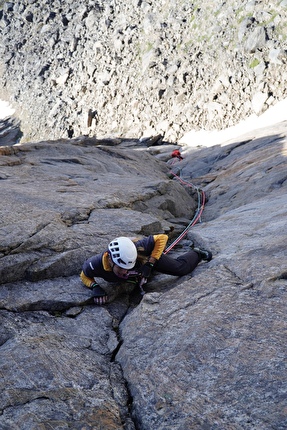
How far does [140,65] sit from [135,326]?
6140 cm

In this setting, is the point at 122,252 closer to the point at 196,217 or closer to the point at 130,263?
the point at 130,263

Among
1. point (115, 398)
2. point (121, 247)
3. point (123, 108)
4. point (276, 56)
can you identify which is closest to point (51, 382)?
point (115, 398)

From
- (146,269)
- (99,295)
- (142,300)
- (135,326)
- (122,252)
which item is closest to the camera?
(135,326)

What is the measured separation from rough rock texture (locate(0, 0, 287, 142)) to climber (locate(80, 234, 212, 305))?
40797mm

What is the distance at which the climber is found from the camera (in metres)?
8.66

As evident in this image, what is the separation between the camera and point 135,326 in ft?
25.4

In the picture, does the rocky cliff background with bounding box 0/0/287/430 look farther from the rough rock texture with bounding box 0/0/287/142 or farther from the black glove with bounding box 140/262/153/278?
the rough rock texture with bounding box 0/0/287/142

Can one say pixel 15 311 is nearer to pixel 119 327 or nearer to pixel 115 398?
pixel 119 327

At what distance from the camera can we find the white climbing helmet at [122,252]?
28.2 feet

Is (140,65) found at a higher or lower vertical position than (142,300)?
higher

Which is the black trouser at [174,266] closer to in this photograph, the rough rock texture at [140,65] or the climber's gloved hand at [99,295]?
the climber's gloved hand at [99,295]

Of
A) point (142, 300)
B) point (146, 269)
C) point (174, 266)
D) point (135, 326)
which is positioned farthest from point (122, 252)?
point (135, 326)

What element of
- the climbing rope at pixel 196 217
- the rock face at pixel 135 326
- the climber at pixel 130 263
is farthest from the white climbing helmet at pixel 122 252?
the climbing rope at pixel 196 217

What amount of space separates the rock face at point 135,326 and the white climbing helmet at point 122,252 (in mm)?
960
